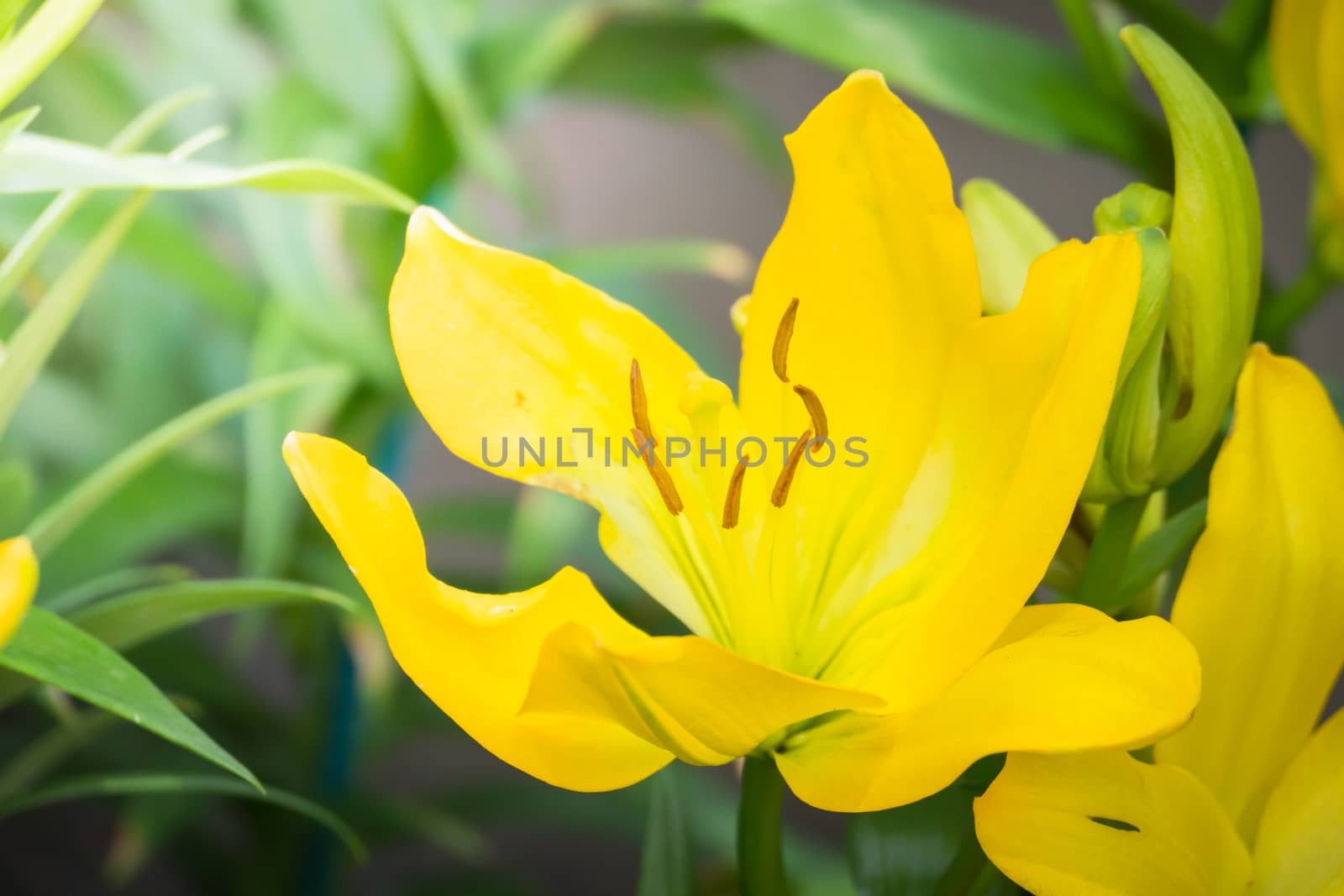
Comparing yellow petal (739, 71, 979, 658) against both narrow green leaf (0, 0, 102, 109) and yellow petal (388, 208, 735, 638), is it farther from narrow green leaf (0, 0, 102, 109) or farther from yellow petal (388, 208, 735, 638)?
narrow green leaf (0, 0, 102, 109)

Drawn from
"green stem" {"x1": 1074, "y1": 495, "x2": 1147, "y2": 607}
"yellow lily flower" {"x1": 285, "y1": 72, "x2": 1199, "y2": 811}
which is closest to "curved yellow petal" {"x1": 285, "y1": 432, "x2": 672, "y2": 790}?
"yellow lily flower" {"x1": 285, "y1": 72, "x2": 1199, "y2": 811}

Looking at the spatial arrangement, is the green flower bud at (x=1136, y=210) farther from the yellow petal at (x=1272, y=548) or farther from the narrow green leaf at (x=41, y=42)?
the narrow green leaf at (x=41, y=42)

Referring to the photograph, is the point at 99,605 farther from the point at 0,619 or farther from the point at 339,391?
the point at 339,391

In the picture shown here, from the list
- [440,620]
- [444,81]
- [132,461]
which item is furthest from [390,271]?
[440,620]

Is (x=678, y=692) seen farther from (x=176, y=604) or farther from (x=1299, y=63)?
(x=1299, y=63)

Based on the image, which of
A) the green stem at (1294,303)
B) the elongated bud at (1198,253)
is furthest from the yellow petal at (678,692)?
the green stem at (1294,303)

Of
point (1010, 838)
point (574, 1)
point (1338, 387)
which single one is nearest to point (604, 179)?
point (574, 1)
